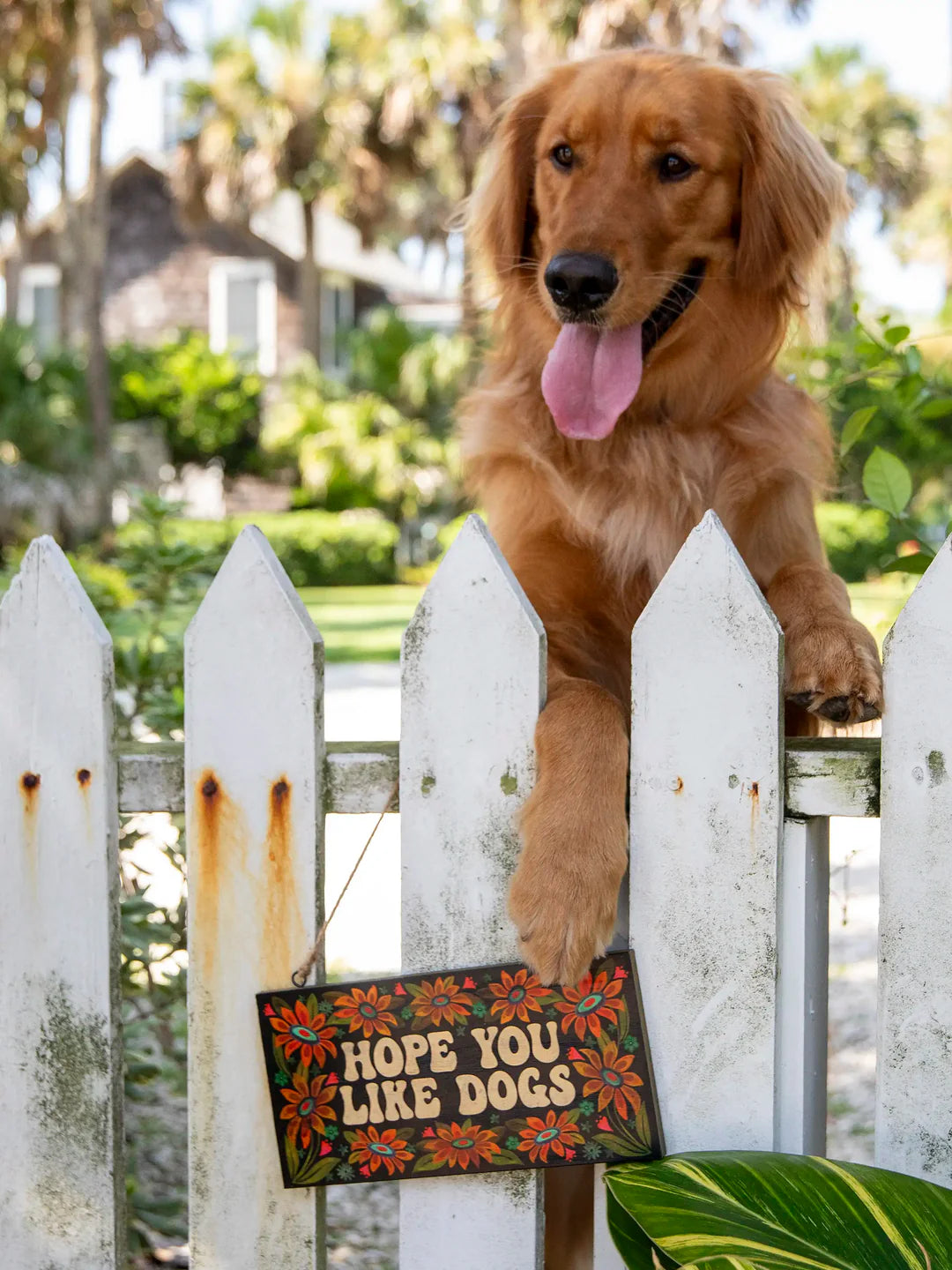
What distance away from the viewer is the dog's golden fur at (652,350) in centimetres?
230

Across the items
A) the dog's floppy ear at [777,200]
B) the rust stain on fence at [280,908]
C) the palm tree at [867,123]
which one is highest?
the palm tree at [867,123]

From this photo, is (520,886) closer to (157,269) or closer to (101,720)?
(101,720)

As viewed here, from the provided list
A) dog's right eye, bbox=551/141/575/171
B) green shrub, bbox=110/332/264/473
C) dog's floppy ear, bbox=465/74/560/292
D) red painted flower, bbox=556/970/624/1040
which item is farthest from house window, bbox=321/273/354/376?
red painted flower, bbox=556/970/624/1040

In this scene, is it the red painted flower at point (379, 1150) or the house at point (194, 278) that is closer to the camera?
the red painted flower at point (379, 1150)

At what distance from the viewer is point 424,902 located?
6.01 feet

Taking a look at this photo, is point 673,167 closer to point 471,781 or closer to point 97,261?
point 471,781

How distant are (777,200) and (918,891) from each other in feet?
4.80

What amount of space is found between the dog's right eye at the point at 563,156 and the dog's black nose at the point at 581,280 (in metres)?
0.34

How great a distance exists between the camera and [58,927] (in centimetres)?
189

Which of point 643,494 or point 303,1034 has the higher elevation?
point 643,494

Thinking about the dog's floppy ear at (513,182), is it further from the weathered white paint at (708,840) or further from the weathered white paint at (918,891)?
the weathered white paint at (918,891)

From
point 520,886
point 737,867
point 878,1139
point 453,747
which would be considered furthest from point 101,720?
point 878,1139

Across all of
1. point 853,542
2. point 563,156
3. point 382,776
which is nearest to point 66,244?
point 853,542

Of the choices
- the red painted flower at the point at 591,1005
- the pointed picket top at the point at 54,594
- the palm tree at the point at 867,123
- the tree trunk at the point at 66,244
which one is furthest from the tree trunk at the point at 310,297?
the red painted flower at the point at 591,1005
